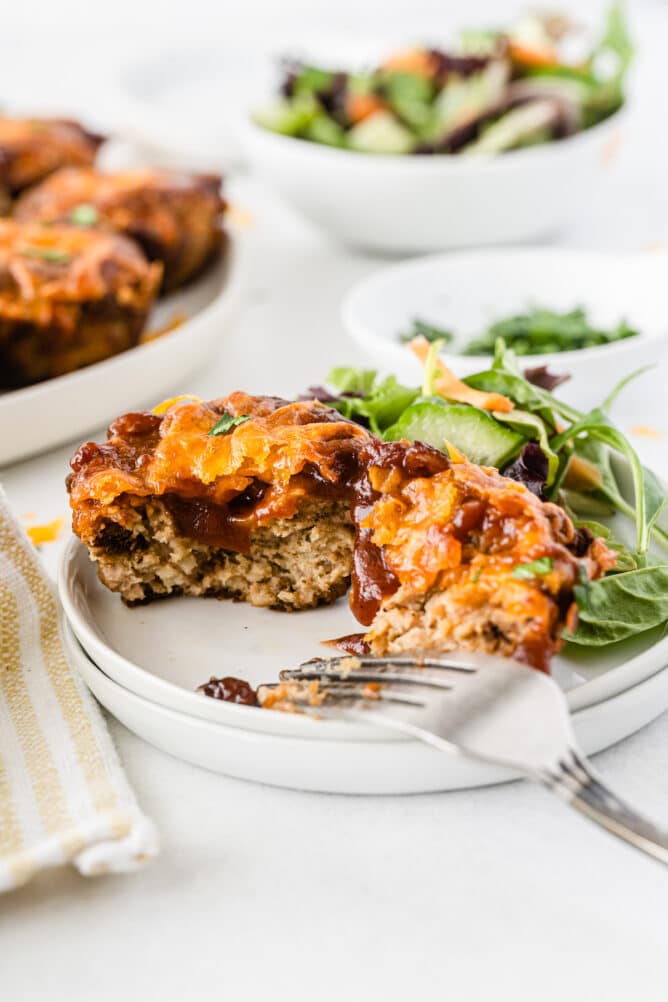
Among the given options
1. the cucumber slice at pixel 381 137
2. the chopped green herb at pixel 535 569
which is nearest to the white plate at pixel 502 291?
the cucumber slice at pixel 381 137

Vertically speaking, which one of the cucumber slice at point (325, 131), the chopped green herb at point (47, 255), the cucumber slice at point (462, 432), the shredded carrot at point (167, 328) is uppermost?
the cucumber slice at point (462, 432)

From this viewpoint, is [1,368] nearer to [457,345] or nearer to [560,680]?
[457,345]

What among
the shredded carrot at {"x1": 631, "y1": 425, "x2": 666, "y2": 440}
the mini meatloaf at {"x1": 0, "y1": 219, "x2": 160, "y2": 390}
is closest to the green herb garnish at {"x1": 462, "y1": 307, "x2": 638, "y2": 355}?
the shredded carrot at {"x1": 631, "y1": 425, "x2": 666, "y2": 440}

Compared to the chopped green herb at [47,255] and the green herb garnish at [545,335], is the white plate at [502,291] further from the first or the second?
the chopped green herb at [47,255]

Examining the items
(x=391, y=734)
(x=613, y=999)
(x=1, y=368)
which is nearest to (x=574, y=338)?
(x=1, y=368)

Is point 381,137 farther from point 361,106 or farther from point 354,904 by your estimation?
point 354,904

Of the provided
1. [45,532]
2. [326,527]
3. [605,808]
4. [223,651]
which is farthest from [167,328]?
[605,808]
